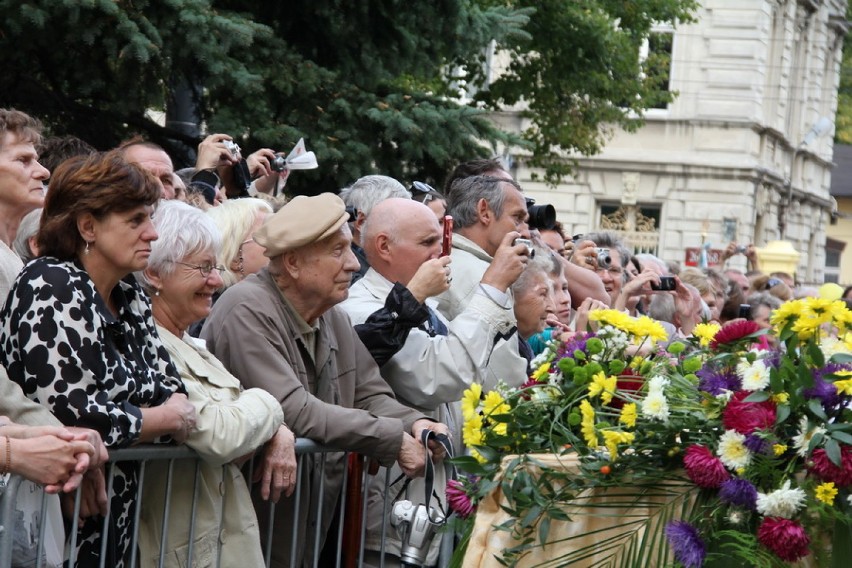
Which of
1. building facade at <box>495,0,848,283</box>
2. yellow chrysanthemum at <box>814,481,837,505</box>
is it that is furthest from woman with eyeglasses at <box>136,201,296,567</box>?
building facade at <box>495,0,848,283</box>

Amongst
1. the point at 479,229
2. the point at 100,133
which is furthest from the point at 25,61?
the point at 479,229

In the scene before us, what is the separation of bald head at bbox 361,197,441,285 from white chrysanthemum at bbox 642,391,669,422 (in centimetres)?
205

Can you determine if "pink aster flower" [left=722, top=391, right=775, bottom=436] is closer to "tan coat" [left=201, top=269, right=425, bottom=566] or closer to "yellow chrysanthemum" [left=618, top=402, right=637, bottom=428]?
"yellow chrysanthemum" [left=618, top=402, right=637, bottom=428]

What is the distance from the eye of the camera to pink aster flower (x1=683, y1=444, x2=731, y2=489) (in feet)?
11.4

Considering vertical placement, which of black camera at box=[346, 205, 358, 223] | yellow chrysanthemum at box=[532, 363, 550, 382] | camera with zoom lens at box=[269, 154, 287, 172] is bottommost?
yellow chrysanthemum at box=[532, 363, 550, 382]

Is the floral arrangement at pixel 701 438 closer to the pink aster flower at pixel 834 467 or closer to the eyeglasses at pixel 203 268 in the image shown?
the pink aster flower at pixel 834 467

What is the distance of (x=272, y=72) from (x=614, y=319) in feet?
18.9

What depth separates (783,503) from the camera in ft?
11.1

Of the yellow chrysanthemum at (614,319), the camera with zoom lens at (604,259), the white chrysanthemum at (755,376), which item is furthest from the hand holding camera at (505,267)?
the camera with zoom lens at (604,259)

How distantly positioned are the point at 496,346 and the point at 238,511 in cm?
146

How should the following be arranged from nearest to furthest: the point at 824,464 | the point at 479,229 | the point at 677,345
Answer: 1. the point at 824,464
2. the point at 677,345
3. the point at 479,229

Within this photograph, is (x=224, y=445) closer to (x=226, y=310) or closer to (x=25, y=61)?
(x=226, y=310)

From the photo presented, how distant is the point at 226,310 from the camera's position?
4.79 metres

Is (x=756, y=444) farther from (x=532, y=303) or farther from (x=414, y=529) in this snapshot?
(x=532, y=303)
